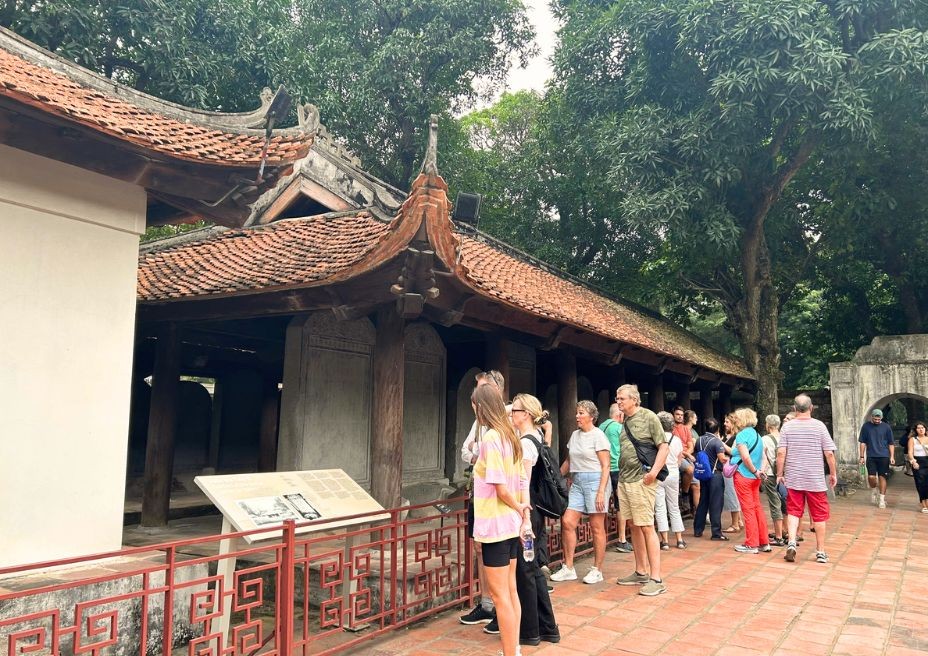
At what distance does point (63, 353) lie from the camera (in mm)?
5129

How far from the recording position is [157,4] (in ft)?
47.2

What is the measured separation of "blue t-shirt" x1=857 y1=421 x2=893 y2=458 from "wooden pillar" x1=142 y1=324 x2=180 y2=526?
1171cm

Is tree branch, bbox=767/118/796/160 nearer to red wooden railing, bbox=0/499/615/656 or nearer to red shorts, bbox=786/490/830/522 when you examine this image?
red shorts, bbox=786/490/830/522

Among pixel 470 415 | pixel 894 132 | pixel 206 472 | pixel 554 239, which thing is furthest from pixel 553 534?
pixel 554 239

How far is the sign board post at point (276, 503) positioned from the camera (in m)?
4.00

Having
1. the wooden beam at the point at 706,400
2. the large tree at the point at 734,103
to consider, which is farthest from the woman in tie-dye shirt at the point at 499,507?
the wooden beam at the point at 706,400

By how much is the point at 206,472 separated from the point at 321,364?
519cm

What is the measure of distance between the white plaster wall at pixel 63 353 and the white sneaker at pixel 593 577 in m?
4.06

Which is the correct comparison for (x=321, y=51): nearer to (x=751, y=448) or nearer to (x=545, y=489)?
(x=751, y=448)

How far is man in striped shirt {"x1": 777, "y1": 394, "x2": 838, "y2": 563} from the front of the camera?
7094mm

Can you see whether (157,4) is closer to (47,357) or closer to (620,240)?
(47,357)

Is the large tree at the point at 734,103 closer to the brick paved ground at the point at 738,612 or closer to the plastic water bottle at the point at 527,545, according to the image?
the brick paved ground at the point at 738,612

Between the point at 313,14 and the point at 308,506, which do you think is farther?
the point at 313,14

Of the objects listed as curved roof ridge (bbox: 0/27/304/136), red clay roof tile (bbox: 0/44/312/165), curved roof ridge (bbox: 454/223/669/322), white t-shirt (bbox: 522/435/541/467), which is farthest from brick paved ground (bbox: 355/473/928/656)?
curved roof ridge (bbox: 454/223/669/322)
